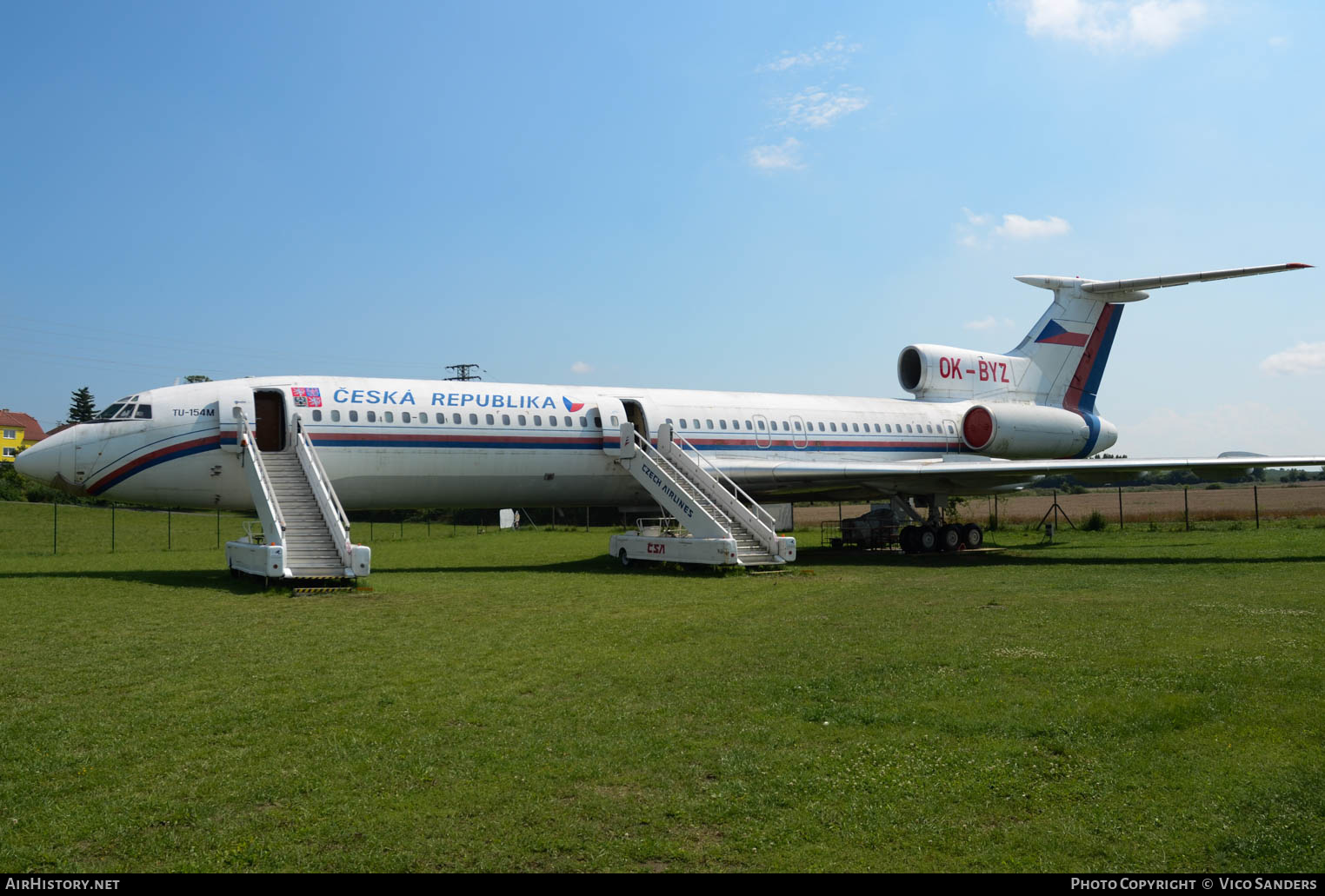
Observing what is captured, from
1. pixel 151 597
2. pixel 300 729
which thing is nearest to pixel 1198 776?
pixel 300 729

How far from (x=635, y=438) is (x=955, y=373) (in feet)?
43.2

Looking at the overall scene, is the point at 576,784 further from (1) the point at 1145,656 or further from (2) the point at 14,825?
(1) the point at 1145,656

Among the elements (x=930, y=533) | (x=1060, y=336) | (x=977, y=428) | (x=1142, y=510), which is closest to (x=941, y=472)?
(x=930, y=533)

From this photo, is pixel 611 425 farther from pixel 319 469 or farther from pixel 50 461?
pixel 50 461

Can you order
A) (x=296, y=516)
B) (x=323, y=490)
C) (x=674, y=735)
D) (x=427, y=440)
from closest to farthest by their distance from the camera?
(x=674, y=735) → (x=296, y=516) → (x=323, y=490) → (x=427, y=440)

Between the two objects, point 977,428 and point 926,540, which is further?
point 977,428

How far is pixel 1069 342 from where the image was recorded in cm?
3092

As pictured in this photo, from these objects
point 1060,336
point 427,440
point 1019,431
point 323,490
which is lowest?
point 323,490

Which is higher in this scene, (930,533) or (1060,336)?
(1060,336)

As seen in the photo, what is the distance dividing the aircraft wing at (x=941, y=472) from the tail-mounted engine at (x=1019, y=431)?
→ 8.23 ft

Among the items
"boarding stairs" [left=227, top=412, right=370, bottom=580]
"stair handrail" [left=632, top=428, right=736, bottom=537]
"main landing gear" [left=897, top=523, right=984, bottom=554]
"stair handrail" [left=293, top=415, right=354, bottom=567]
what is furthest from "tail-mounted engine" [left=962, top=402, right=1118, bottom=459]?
"boarding stairs" [left=227, top=412, right=370, bottom=580]

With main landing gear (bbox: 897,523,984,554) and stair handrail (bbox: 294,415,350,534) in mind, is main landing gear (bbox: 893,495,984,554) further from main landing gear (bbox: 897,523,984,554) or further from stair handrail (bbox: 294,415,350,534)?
stair handrail (bbox: 294,415,350,534)
